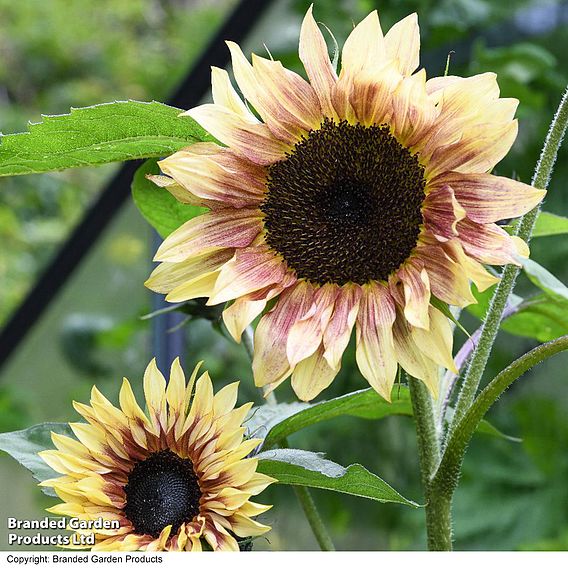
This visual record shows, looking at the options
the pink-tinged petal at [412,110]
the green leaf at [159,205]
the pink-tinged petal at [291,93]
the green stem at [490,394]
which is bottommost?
the green stem at [490,394]

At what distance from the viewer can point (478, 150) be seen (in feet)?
0.66

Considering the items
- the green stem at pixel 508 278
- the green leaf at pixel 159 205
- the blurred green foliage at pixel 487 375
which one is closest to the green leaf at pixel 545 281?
the green stem at pixel 508 278

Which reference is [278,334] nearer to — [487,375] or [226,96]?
[226,96]

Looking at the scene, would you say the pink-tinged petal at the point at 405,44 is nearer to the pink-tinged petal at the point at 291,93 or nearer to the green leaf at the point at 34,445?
the pink-tinged petal at the point at 291,93

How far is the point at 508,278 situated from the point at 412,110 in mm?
58

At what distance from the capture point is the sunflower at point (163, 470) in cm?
21

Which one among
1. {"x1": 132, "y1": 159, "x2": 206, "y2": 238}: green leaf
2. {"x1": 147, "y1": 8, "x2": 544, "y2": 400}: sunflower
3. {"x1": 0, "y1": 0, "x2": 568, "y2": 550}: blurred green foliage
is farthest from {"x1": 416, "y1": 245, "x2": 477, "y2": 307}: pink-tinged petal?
{"x1": 0, "y1": 0, "x2": 568, "y2": 550}: blurred green foliage

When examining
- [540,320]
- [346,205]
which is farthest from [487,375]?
[346,205]

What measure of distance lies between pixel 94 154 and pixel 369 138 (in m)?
0.07

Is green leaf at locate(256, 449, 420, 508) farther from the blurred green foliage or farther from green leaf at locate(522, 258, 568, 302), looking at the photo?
the blurred green foliage

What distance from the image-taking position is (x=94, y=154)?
240mm

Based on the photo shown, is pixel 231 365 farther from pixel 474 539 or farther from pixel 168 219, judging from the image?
pixel 168 219

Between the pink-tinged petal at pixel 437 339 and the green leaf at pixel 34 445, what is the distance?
0.10 meters

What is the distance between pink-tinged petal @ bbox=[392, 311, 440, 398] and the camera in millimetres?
206
